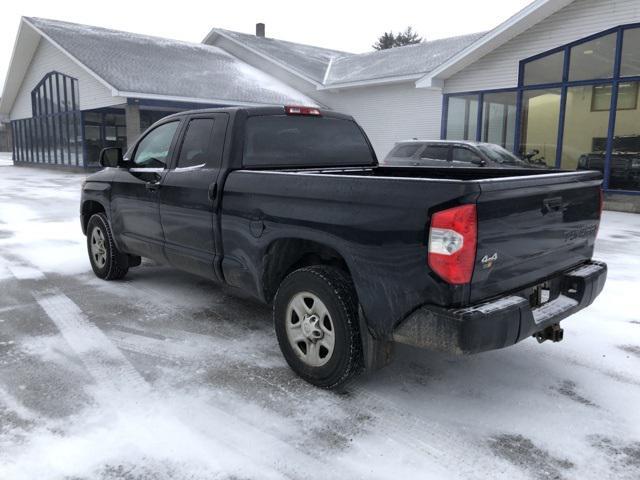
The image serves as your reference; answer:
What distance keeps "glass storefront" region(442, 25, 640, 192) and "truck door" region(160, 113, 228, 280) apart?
11.9 meters

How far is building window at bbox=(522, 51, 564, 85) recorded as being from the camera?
14211mm

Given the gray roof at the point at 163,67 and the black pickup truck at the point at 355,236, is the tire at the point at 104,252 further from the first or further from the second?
the gray roof at the point at 163,67

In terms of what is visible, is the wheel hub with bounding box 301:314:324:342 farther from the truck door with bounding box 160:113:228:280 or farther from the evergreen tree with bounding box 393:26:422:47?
the evergreen tree with bounding box 393:26:422:47

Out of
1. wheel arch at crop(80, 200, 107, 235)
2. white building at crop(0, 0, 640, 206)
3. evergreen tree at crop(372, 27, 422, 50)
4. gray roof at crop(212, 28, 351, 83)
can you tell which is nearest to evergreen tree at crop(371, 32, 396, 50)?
evergreen tree at crop(372, 27, 422, 50)

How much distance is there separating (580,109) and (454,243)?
13106mm

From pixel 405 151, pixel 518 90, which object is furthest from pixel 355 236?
pixel 518 90

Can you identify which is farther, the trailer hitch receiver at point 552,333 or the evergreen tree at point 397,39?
the evergreen tree at point 397,39

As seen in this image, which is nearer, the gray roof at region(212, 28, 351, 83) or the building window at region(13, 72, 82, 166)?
the building window at region(13, 72, 82, 166)

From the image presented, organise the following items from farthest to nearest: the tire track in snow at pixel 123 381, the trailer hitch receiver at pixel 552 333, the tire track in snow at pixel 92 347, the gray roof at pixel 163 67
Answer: the gray roof at pixel 163 67 < the tire track in snow at pixel 92 347 < the trailer hitch receiver at pixel 552 333 < the tire track in snow at pixel 123 381

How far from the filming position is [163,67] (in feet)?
77.9

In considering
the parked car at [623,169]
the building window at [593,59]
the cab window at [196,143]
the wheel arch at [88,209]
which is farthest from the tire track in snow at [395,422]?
the building window at [593,59]

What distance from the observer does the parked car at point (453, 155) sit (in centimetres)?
1141

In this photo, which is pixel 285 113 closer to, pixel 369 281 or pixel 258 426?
pixel 369 281

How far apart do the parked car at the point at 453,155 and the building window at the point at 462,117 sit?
5.03 metres
